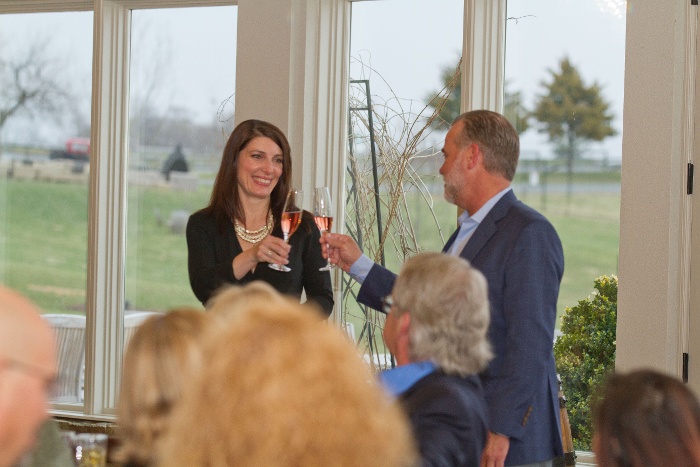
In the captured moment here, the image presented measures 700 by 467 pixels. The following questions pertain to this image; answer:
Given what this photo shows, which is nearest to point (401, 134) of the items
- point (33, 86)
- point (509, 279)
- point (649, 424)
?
point (509, 279)

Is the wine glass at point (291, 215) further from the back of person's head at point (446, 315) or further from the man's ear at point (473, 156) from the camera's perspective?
the back of person's head at point (446, 315)

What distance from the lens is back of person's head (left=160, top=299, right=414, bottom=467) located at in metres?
1.23

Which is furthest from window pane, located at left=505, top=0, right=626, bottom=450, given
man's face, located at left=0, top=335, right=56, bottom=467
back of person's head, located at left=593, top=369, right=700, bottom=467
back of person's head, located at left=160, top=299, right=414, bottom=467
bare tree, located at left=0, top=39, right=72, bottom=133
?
man's face, located at left=0, top=335, right=56, bottom=467

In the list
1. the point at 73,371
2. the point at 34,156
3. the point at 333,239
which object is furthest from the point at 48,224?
the point at 333,239

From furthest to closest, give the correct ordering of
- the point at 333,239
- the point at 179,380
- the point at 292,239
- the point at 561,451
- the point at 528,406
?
the point at 292,239, the point at 333,239, the point at 561,451, the point at 528,406, the point at 179,380

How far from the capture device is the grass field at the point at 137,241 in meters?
4.60

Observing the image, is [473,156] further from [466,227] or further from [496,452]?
[496,452]

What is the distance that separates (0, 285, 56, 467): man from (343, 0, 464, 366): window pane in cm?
345

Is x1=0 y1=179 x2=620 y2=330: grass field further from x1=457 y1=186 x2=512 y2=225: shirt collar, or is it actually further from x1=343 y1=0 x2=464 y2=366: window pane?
x1=457 y1=186 x2=512 y2=225: shirt collar

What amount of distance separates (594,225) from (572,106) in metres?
0.59

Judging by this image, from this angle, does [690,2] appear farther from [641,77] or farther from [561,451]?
[561,451]

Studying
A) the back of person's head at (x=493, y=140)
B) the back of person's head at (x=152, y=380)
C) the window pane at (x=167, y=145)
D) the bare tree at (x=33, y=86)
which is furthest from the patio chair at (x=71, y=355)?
the back of person's head at (x=152, y=380)

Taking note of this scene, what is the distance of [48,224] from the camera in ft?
19.1

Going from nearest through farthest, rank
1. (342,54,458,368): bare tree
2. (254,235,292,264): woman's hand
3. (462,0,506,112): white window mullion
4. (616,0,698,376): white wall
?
(254,235,292,264): woman's hand < (616,0,698,376): white wall < (462,0,506,112): white window mullion < (342,54,458,368): bare tree
